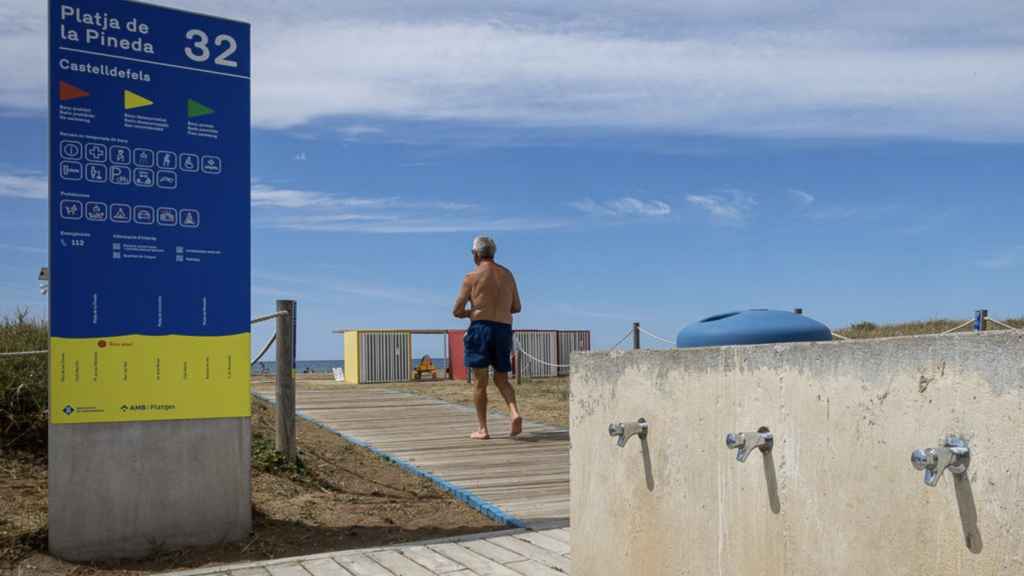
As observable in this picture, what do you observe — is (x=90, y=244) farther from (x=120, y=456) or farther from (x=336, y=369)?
(x=336, y=369)

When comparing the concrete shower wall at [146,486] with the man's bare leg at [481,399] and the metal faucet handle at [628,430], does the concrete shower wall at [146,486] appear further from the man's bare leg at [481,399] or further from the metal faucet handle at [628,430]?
the man's bare leg at [481,399]

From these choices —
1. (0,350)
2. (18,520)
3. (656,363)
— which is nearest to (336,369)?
(0,350)

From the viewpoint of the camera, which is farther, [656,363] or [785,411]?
[656,363]

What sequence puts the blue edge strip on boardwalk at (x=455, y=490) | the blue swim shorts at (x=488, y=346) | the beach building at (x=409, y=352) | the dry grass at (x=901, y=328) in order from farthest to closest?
the beach building at (x=409, y=352) → the dry grass at (x=901, y=328) → the blue swim shorts at (x=488, y=346) → the blue edge strip on boardwalk at (x=455, y=490)

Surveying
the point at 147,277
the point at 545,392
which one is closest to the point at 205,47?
the point at 147,277

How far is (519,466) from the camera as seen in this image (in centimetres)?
749

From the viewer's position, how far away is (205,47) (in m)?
5.44

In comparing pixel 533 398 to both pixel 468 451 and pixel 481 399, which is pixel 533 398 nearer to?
pixel 481 399

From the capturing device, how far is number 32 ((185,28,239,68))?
541 cm

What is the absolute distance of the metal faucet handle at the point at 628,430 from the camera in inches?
143

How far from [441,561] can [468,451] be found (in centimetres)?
365

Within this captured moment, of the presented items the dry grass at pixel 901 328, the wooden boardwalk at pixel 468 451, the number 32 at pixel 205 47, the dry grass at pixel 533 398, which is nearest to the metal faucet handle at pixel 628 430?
the wooden boardwalk at pixel 468 451

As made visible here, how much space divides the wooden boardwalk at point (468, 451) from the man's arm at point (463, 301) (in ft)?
4.00

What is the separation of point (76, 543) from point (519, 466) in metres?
3.43
